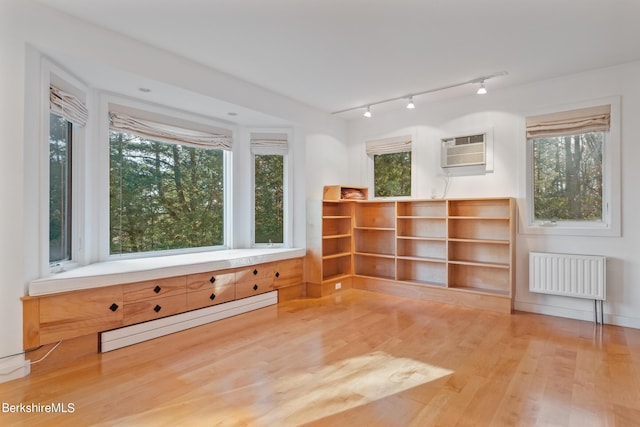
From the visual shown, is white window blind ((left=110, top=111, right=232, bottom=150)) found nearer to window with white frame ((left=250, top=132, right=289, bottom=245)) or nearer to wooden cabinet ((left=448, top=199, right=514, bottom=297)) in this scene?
window with white frame ((left=250, top=132, right=289, bottom=245))

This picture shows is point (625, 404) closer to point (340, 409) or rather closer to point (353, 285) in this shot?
point (340, 409)

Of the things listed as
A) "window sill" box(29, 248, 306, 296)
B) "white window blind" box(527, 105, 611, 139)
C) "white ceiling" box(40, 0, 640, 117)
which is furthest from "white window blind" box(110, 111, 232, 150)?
"white window blind" box(527, 105, 611, 139)

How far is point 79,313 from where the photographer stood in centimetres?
274

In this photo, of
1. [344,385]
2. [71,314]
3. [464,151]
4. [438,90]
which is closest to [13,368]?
[71,314]

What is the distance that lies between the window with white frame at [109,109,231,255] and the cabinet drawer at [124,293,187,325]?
0.88 m

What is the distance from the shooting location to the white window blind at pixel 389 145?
5082 millimetres

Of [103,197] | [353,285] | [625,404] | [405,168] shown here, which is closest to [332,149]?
[405,168]

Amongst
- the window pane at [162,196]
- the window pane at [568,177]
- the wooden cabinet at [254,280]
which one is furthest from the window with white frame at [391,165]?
the window pane at [162,196]

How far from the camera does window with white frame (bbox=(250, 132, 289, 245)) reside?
16.0 feet

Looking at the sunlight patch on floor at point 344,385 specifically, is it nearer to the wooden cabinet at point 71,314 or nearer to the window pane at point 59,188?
the wooden cabinet at point 71,314

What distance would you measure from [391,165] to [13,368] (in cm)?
480

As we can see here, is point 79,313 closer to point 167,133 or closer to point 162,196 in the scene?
point 162,196

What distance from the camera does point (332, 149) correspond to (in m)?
5.38

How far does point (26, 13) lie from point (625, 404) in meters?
4.85
